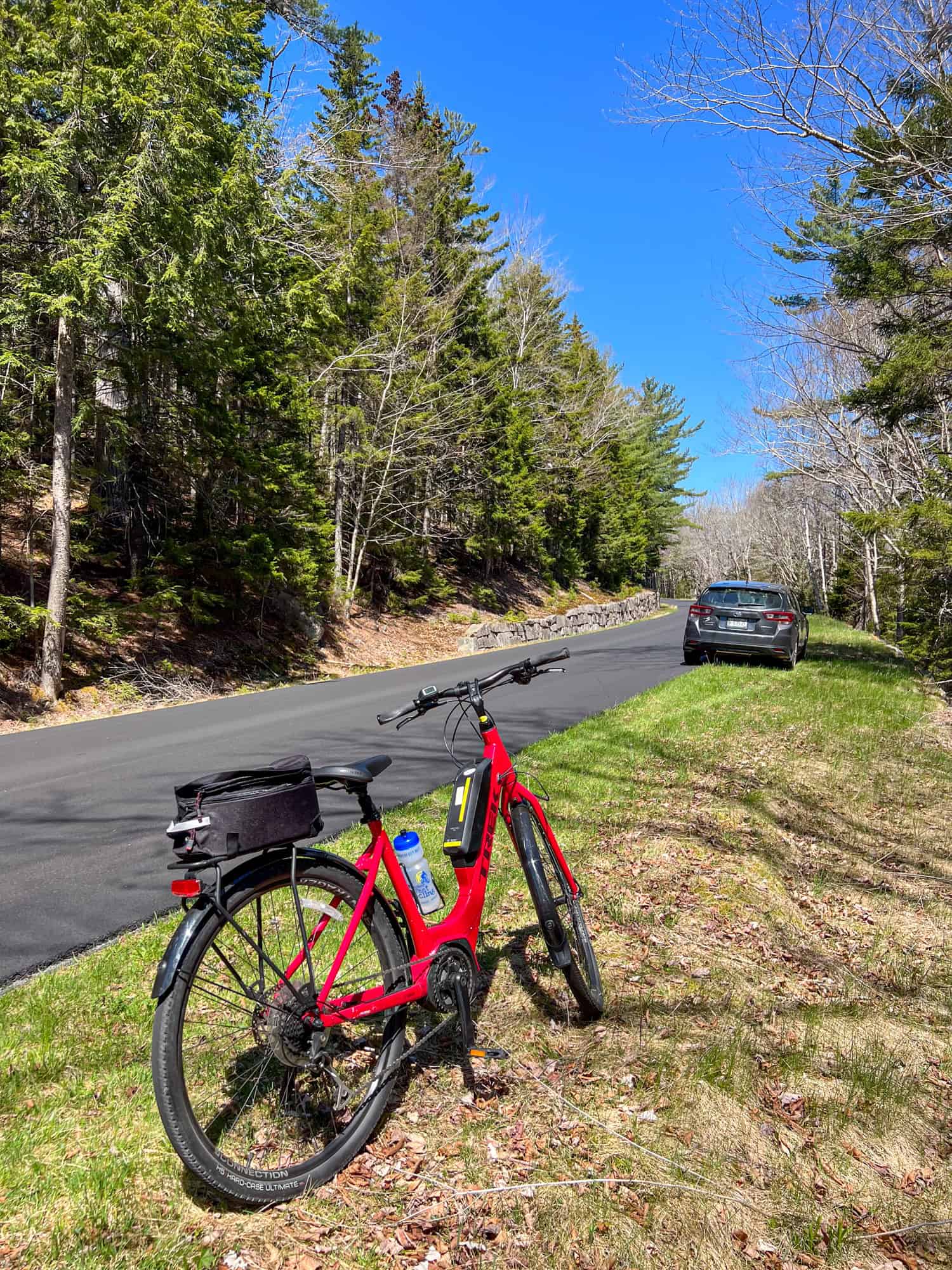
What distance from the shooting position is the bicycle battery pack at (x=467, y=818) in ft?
8.68

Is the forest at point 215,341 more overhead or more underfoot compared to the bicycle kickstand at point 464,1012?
more overhead

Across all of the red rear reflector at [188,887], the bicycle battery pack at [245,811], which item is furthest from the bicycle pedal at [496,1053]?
the red rear reflector at [188,887]

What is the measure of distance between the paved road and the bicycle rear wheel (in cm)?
228

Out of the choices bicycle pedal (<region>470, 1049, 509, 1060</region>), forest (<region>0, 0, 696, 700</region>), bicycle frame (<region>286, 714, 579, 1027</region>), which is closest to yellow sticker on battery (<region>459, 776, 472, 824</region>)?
bicycle frame (<region>286, 714, 579, 1027</region>)

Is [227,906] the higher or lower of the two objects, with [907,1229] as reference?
higher

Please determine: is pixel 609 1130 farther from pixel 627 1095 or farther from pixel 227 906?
pixel 227 906

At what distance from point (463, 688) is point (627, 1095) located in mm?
1589

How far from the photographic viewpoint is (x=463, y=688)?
2.87 m

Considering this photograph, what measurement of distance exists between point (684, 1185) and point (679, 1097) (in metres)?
0.42

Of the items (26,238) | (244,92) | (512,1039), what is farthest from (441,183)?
(512,1039)

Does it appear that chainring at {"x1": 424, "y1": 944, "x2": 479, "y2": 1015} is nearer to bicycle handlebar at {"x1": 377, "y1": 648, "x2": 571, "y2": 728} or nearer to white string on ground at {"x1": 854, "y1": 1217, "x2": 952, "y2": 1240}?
bicycle handlebar at {"x1": 377, "y1": 648, "x2": 571, "y2": 728}

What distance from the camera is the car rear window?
13.1m

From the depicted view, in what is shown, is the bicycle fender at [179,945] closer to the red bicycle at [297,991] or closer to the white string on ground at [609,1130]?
the red bicycle at [297,991]

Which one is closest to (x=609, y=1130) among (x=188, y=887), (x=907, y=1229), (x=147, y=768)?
(x=907, y=1229)
